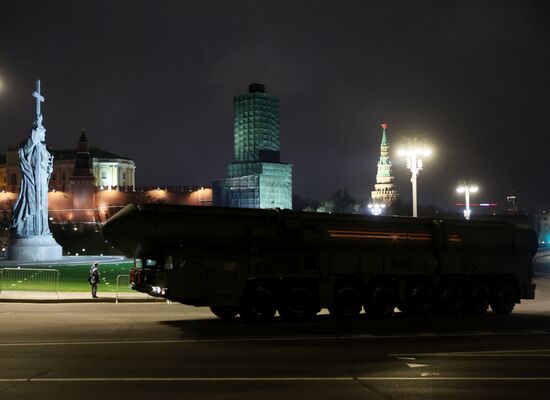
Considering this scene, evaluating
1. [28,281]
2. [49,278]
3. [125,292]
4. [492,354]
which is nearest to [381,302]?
[492,354]

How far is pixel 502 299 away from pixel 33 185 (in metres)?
41.3

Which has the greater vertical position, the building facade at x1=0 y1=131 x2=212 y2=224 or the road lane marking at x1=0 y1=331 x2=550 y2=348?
the building facade at x1=0 y1=131 x2=212 y2=224

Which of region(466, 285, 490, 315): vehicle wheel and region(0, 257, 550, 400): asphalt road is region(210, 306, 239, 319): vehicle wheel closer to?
region(0, 257, 550, 400): asphalt road

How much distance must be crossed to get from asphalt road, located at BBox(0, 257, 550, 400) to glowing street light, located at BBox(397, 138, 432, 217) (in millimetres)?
17772

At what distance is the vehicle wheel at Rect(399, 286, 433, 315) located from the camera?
25906mm

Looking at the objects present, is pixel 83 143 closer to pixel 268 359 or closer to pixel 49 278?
pixel 49 278

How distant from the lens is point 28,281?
37.6m

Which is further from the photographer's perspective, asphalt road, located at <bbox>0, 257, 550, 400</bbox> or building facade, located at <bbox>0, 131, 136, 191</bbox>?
building facade, located at <bbox>0, 131, 136, 191</bbox>

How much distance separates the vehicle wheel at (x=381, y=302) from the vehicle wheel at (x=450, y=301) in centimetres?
214

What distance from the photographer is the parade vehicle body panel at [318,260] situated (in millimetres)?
21234

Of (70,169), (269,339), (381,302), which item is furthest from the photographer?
(70,169)

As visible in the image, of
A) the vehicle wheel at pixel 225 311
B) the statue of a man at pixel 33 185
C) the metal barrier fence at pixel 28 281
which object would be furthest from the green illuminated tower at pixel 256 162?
the vehicle wheel at pixel 225 311

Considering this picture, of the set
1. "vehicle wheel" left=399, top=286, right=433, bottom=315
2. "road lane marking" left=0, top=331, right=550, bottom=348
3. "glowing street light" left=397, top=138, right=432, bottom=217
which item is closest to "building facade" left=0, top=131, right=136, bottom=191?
"glowing street light" left=397, top=138, right=432, bottom=217

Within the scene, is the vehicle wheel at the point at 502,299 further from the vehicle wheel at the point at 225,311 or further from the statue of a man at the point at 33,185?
the statue of a man at the point at 33,185
